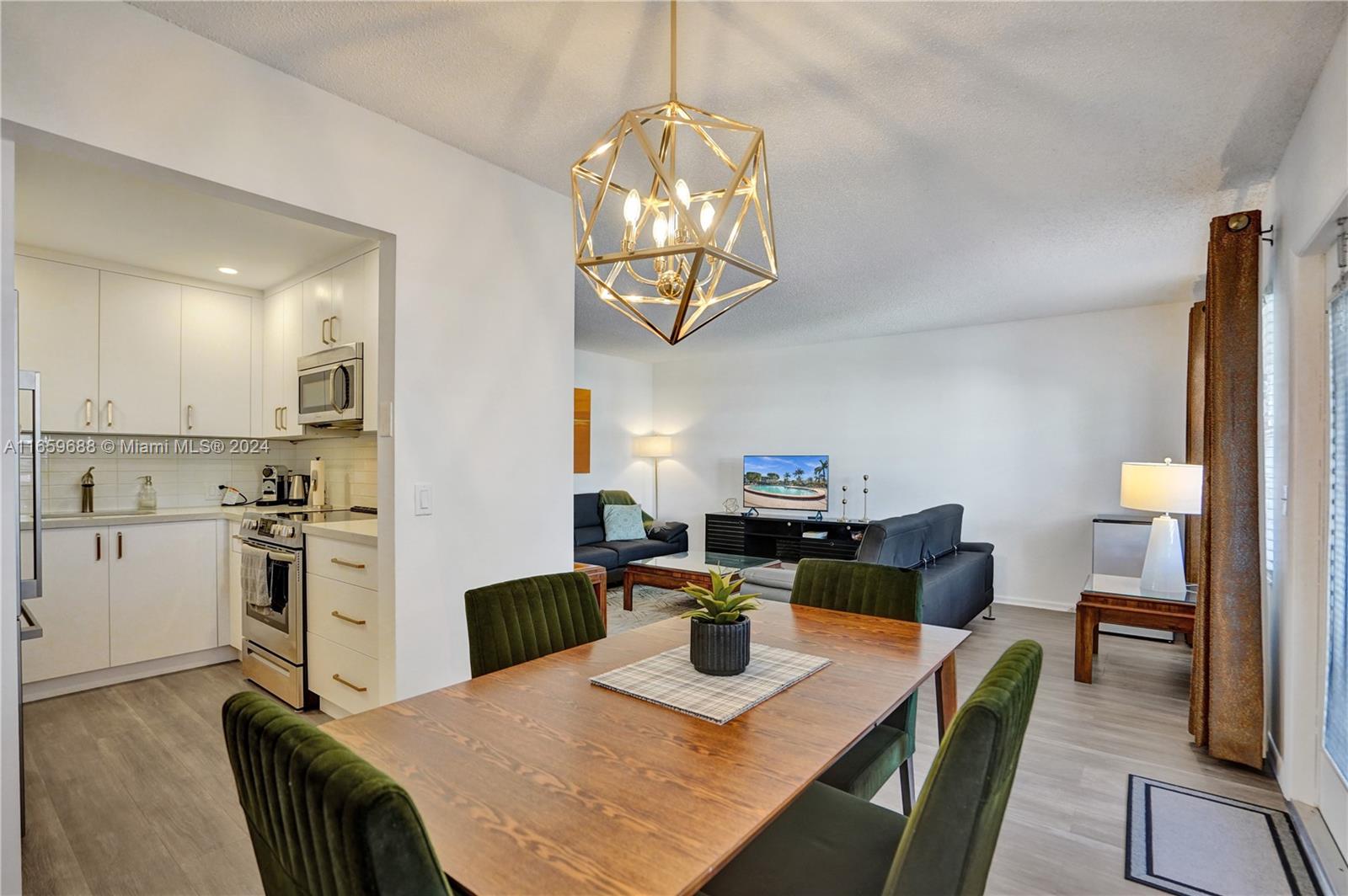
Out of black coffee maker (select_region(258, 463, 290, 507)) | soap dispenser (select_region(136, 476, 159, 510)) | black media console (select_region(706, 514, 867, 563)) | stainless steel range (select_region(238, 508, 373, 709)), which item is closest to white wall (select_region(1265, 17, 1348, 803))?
black media console (select_region(706, 514, 867, 563))

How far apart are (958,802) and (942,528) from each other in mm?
3977

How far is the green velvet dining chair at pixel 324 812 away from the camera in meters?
0.70

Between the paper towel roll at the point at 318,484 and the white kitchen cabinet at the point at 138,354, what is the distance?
77 cm

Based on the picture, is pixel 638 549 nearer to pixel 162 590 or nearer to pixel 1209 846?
pixel 162 590

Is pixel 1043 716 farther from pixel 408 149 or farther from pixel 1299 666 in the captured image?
pixel 408 149

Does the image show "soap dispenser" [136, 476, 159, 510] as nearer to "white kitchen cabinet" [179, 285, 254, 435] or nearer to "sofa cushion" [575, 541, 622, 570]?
"white kitchen cabinet" [179, 285, 254, 435]

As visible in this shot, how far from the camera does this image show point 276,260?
12.1 ft

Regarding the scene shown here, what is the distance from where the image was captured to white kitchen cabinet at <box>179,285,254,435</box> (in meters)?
4.04

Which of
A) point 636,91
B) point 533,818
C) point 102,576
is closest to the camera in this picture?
point 533,818

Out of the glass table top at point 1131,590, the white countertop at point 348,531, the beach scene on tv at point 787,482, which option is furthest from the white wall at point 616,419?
the glass table top at point 1131,590

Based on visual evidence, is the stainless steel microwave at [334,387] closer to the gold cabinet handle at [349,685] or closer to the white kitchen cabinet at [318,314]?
the white kitchen cabinet at [318,314]

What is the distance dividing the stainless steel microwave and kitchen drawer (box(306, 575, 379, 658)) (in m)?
0.85

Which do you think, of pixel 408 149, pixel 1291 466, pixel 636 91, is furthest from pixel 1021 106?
pixel 408 149

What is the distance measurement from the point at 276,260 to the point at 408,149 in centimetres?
172
